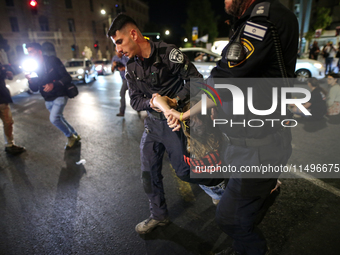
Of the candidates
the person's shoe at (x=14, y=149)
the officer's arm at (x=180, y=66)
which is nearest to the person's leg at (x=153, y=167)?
the officer's arm at (x=180, y=66)

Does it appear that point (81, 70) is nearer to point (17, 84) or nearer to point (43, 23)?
point (17, 84)

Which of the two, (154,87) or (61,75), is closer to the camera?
(154,87)

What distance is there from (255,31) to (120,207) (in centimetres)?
234

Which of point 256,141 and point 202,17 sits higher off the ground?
point 202,17

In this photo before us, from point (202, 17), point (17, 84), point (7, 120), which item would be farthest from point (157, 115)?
point (202, 17)

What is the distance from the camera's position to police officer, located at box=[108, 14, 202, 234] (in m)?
2.05

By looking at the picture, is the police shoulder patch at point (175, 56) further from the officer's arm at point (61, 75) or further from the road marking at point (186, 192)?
the officer's arm at point (61, 75)

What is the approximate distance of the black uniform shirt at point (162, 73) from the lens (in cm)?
215

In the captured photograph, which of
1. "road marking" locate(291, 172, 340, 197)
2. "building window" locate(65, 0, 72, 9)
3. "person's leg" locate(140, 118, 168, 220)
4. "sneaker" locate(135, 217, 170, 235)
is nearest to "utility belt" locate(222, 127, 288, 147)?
"person's leg" locate(140, 118, 168, 220)

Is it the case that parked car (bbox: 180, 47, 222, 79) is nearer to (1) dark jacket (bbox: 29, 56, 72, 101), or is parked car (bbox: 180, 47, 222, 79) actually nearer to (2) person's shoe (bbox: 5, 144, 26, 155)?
(1) dark jacket (bbox: 29, 56, 72, 101)

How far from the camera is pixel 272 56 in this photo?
123 centimetres

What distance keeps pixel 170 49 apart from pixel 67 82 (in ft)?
9.09

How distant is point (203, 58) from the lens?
36.5ft

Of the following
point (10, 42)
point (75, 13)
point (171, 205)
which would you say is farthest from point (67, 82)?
point (75, 13)
